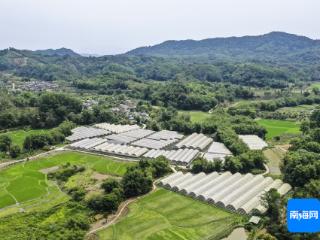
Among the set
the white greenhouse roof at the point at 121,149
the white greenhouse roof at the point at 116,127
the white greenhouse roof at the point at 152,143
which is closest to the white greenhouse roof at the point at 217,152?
the white greenhouse roof at the point at 152,143

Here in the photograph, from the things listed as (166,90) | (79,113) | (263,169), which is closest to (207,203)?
(263,169)

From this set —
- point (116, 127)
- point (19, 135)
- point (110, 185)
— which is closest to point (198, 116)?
point (116, 127)

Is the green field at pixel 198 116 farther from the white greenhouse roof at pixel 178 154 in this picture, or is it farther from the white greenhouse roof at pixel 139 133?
the white greenhouse roof at pixel 178 154

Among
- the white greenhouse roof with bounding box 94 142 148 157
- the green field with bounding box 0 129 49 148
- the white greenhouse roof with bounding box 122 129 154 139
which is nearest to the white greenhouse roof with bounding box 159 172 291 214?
the white greenhouse roof with bounding box 94 142 148 157

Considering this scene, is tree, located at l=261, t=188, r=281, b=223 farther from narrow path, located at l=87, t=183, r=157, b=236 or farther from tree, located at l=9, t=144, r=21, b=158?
tree, located at l=9, t=144, r=21, b=158

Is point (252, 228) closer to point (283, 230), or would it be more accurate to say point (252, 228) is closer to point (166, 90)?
point (283, 230)

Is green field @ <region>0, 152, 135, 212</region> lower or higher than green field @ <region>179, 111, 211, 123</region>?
lower
